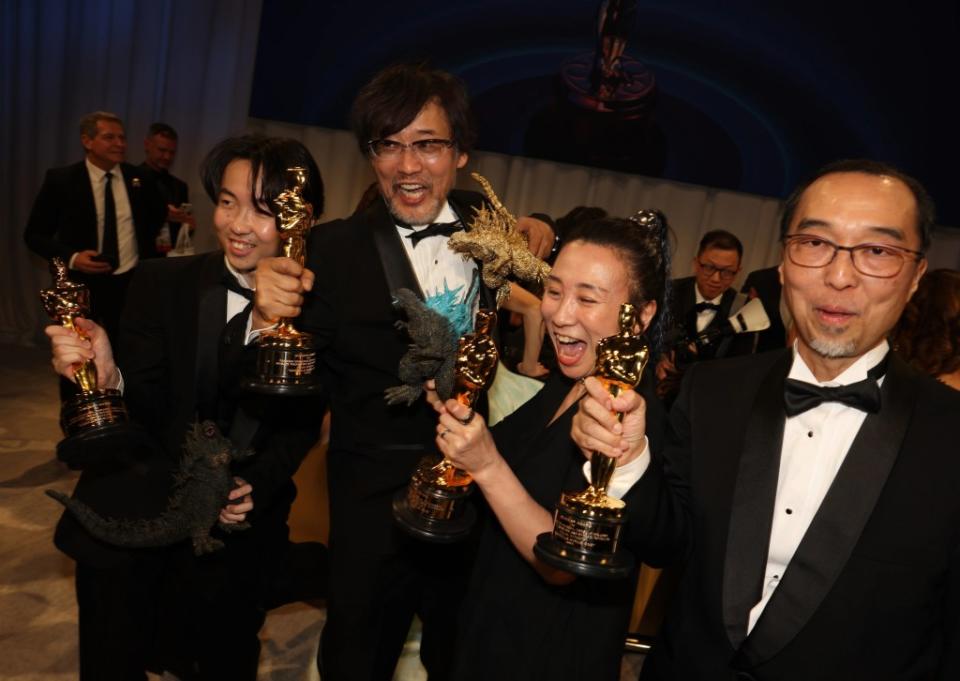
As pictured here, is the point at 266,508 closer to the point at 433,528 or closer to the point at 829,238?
the point at 433,528

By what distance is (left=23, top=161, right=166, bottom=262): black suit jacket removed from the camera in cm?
580

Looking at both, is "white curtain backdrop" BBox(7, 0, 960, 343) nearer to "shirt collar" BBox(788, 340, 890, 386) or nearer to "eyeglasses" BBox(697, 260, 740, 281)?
"eyeglasses" BBox(697, 260, 740, 281)

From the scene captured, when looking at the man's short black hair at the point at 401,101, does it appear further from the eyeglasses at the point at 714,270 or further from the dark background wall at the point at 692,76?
the dark background wall at the point at 692,76

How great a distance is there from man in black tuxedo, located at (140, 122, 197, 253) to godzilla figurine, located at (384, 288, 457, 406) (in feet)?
14.9

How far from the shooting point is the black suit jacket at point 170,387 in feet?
7.82

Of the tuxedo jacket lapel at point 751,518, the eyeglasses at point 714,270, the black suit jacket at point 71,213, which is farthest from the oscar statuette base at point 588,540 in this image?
the black suit jacket at point 71,213

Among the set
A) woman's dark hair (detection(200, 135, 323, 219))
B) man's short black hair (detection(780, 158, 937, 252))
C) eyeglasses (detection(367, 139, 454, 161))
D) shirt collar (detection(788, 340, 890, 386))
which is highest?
man's short black hair (detection(780, 158, 937, 252))

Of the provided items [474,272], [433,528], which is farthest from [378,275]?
[433,528]

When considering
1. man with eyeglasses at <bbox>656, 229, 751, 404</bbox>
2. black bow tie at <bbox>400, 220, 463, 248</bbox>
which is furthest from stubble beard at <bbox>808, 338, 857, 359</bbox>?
man with eyeglasses at <bbox>656, 229, 751, 404</bbox>

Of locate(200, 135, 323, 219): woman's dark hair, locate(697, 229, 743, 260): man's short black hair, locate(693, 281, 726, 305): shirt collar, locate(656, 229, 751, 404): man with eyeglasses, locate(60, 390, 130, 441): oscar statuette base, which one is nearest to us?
locate(60, 390, 130, 441): oscar statuette base

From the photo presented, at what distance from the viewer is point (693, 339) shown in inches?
188

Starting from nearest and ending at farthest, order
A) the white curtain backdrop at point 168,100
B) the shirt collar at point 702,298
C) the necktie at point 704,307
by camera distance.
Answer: the necktie at point 704,307, the shirt collar at point 702,298, the white curtain backdrop at point 168,100

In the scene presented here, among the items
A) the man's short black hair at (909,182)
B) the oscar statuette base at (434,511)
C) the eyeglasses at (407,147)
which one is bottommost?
the oscar statuette base at (434,511)

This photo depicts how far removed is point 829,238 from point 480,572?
108 cm
